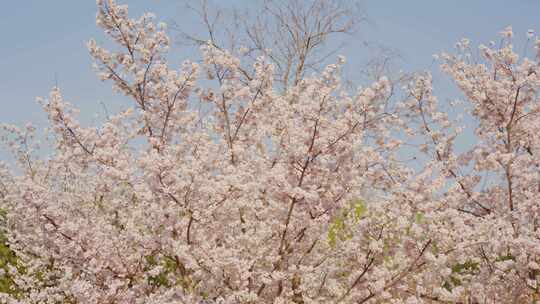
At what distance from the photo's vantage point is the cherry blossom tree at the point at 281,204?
689 cm

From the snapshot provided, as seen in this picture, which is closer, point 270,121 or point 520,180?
point 520,180

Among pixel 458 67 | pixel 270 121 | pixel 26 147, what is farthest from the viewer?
pixel 26 147

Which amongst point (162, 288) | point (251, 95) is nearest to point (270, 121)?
point (251, 95)

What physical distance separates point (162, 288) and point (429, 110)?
5413 mm

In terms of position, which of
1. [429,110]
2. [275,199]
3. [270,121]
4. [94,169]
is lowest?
[275,199]

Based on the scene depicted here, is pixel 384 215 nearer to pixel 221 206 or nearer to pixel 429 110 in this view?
pixel 221 206

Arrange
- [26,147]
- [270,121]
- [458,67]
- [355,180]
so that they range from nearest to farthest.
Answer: [355,180] → [270,121] → [458,67] → [26,147]

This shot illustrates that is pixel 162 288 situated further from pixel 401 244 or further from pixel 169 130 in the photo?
pixel 401 244

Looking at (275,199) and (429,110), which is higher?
(429,110)

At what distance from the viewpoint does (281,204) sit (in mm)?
7352

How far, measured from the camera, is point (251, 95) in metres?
9.72

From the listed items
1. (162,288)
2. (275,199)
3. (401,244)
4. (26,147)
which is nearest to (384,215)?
(401,244)

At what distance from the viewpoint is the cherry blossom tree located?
6891mm

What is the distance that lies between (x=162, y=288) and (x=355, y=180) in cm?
293
